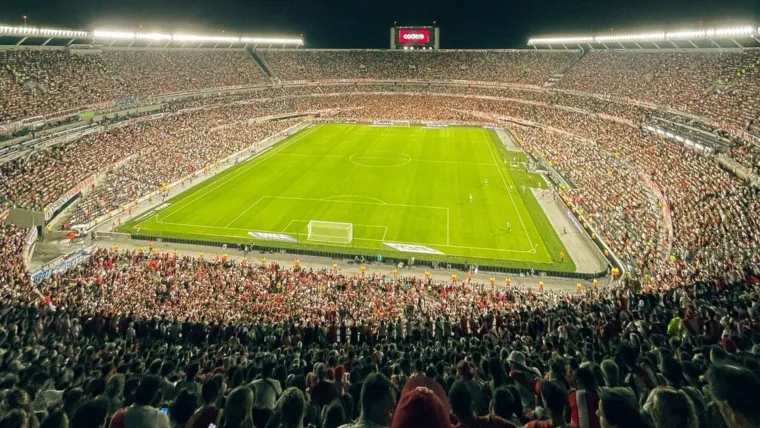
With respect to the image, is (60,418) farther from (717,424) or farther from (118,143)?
(118,143)

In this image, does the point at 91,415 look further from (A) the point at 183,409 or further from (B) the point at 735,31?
(B) the point at 735,31

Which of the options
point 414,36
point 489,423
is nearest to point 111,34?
point 414,36

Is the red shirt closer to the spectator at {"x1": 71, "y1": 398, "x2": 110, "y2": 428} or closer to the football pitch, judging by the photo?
the spectator at {"x1": 71, "y1": 398, "x2": 110, "y2": 428}

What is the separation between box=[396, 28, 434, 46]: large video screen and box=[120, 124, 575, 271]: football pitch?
66.6 m

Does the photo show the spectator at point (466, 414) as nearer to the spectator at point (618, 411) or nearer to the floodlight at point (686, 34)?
the spectator at point (618, 411)

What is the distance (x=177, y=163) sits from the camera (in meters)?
55.9

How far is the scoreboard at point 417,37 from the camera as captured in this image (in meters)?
129

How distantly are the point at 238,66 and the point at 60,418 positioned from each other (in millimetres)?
113645

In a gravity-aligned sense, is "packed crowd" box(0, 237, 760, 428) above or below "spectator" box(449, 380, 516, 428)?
below

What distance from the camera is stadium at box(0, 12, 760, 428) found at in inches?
237

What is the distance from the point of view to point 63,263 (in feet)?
105

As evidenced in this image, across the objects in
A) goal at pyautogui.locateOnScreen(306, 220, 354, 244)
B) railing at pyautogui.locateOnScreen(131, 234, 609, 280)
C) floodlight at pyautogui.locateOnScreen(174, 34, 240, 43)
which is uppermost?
floodlight at pyautogui.locateOnScreen(174, 34, 240, 43)

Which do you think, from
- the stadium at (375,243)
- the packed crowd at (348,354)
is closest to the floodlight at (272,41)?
the stadium at (375,243)

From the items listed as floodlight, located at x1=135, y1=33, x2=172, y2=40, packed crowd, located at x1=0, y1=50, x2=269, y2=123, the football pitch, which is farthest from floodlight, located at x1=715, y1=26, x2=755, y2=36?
floodlight, located at x1=135, y1=33, x2=172, y2=40
